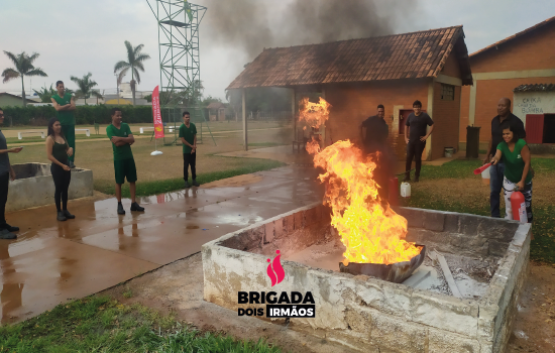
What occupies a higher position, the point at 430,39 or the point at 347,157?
the point at 430,39

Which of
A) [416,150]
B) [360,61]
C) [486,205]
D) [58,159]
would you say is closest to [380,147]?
[416,150]

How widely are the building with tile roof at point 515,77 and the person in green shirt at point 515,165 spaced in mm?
11979

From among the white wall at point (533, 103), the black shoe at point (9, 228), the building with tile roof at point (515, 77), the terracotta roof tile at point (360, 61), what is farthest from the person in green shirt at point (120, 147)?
the white wall at point (533, 103)

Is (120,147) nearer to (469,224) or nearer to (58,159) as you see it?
(58,159)

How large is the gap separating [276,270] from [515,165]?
339 centimetres

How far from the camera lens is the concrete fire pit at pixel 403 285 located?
2.70 metres

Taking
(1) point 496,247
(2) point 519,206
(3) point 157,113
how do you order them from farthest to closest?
1. (3) point 157,113
2. (2) point 519,206
3. (1) point 496,247

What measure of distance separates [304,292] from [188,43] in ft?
63.5

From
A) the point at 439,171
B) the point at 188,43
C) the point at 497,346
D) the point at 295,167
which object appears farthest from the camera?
the point at 188,43

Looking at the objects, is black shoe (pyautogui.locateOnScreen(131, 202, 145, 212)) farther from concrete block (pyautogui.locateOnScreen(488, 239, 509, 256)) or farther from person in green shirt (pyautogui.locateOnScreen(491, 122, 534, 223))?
person in green shirt (pyautogui.locateOnScreen(491, 122, 534, 223))

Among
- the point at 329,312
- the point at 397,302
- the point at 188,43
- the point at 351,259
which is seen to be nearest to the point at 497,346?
the point at 397,302

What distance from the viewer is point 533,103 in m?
15.4

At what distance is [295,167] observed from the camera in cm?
1259

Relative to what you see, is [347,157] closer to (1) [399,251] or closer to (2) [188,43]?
(1) [399,251]
